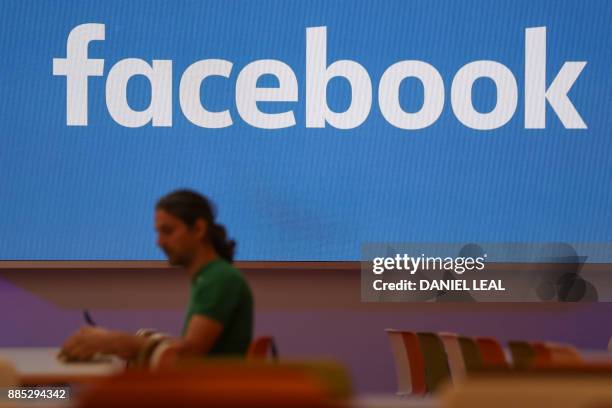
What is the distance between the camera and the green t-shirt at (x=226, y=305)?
3791 mm

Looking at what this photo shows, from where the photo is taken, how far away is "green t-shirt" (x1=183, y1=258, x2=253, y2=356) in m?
3.79

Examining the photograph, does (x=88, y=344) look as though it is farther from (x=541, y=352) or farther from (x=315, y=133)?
(x=315, y=133)

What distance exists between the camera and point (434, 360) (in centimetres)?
558

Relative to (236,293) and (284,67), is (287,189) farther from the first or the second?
(236,293)

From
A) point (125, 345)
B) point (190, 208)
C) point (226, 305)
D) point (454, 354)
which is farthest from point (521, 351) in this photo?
point (125, 345)

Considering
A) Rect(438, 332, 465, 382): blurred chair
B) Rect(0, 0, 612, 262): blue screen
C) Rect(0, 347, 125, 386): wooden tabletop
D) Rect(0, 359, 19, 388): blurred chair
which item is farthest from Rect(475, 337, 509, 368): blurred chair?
Rect(0, 359, 19, 388): blurred chair

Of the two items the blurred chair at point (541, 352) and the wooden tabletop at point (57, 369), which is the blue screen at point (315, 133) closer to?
the blurred chair at point (541, 352)

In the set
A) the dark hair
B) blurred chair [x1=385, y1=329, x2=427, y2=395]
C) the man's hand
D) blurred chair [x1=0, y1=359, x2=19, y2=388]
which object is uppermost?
the dark hair

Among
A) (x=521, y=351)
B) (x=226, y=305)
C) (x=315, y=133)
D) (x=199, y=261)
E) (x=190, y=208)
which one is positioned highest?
(x=315, y=133)

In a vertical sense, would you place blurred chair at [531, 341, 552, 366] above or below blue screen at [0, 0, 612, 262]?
below

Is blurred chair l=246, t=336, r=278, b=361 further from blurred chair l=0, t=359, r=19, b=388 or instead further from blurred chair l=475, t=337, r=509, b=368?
blurred chair l=0, t=359, r=19, b=388

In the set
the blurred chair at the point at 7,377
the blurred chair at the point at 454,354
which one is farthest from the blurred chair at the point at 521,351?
the blurred chair at the point at 7,377

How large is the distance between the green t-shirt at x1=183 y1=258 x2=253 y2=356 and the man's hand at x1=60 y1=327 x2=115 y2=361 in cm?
32

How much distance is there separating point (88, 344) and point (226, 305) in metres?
0.50
